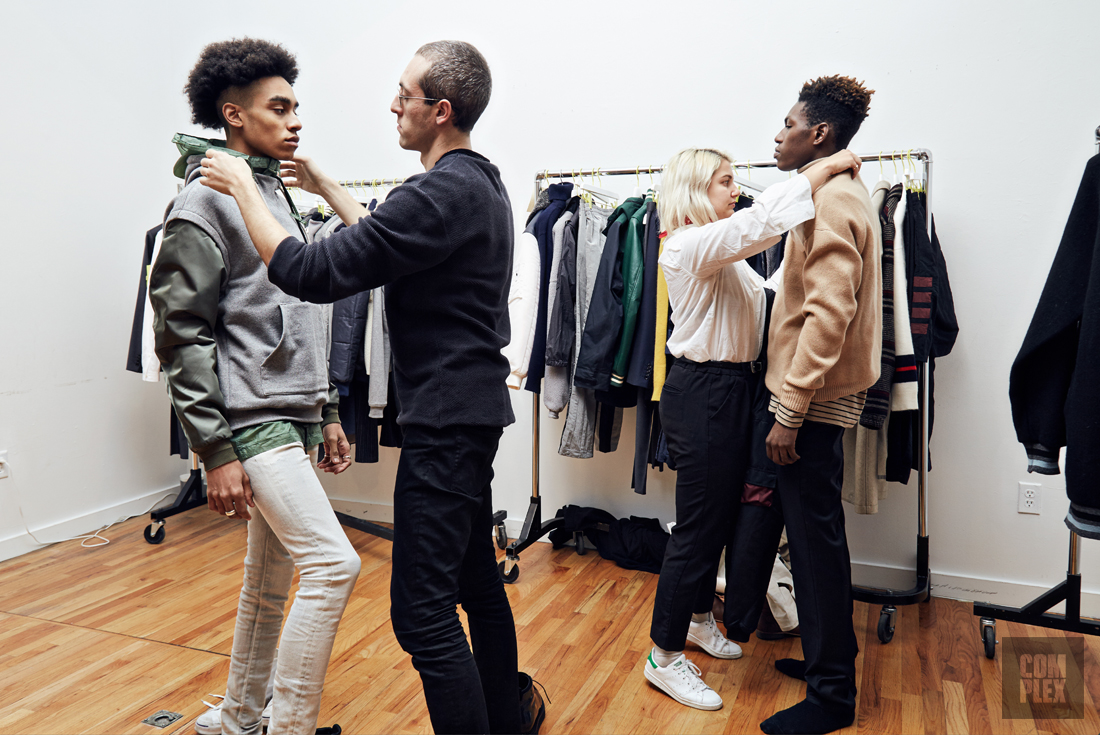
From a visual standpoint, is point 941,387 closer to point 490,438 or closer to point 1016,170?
point 1016,170

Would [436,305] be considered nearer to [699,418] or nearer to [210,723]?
[699,418]

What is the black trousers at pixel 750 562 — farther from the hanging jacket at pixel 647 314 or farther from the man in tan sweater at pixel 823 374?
the hanging jacket at pixel 647 314

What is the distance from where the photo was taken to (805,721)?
5.88ft

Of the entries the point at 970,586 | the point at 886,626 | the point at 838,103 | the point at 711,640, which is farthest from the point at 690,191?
the point at 970,586

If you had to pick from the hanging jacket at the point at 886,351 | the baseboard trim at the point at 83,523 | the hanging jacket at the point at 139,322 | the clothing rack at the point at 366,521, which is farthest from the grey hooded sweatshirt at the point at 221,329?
the baseboard trim at the point at 83,523

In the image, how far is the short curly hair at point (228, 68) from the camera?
1495 millimetres

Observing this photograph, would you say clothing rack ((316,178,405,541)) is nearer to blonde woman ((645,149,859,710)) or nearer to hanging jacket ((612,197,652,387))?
hanging jacket ((612,197,652,387))

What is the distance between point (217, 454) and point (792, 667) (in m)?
1.72

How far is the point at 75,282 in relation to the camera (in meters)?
3.36

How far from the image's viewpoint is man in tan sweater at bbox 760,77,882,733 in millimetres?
1670

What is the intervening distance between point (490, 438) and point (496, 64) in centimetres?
250

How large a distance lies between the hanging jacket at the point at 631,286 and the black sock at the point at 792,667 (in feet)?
3.54

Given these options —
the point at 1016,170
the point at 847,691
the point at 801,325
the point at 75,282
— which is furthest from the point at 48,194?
the point at 1016,170

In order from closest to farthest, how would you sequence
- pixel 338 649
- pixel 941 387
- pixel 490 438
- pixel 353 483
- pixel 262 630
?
pixel 490 438 → pixel 262 630 → pixel 338 649 → pixel 941 387 → pixel 353 483
